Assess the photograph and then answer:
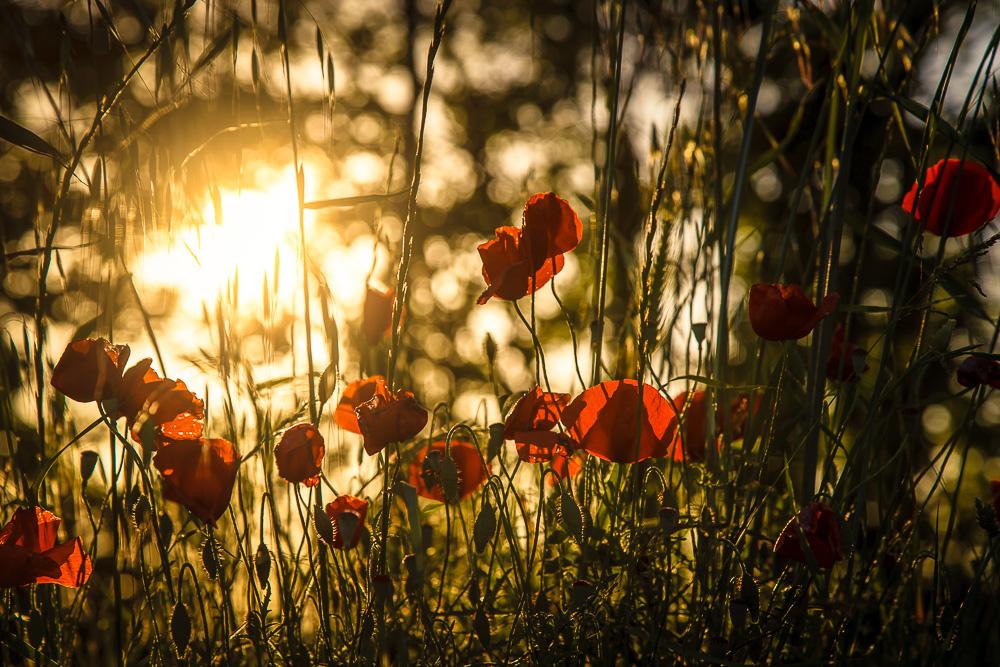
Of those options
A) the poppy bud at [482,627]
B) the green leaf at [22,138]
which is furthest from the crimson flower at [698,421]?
the green leaf at [22,138]

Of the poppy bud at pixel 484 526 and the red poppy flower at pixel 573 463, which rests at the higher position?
the red poppy flower at pixel 573 463

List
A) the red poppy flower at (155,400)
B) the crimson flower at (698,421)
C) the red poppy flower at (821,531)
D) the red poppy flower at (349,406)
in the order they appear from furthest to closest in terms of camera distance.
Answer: the crimson flower at (698,421)
the red poppy flower at (349,406)
the red poppy flower at (155,400)
the red poppy flower at (821,531)

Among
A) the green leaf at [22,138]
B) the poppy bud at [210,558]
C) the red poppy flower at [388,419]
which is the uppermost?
the green leaf at [22,138]

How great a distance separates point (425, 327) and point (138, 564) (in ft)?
14.3

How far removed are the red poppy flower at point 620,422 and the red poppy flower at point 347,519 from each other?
22 centimetres

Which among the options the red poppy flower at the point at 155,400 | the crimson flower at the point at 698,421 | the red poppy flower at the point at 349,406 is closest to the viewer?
the red poppy flower at the point at 155,400

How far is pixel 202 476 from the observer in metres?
0.61

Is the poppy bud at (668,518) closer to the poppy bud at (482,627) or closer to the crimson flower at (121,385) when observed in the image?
the poppy bud at (482,627)

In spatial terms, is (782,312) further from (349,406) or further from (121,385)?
(121,385)

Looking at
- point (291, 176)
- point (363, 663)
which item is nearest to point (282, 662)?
point (363, 663)

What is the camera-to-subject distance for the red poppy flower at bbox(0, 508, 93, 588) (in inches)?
23.1

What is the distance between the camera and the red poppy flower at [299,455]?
24.5 inches

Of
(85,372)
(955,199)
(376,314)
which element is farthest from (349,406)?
(955,199)

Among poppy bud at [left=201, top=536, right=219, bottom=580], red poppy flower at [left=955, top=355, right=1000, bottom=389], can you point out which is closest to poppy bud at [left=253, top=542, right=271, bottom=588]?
poppy bud at [left=201, top=536, right=219, bottom=580]
